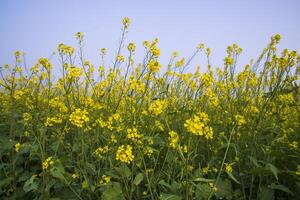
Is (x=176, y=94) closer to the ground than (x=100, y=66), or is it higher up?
closer to the ground

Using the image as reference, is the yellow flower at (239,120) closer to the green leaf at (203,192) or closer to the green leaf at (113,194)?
the green leaf at (203,192)

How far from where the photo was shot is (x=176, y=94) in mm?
3676

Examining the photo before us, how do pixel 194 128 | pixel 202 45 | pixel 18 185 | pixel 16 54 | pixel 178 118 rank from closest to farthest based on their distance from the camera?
pixel 194 128, pixel 18 185, pixel 178 118, pixel 16 54, pixel 202 45

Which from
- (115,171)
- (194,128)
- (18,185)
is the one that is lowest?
(18,185)

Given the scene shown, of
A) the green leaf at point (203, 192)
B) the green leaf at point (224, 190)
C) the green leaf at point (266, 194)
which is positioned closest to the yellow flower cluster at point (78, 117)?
the green leaf at point (203, 192)

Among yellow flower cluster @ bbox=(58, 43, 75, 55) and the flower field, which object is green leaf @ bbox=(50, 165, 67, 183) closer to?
Answer: the flower field

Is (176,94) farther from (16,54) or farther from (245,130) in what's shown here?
(16,54)

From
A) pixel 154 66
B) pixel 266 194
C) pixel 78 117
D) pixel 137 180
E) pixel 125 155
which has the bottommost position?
Result: pixel 266 194

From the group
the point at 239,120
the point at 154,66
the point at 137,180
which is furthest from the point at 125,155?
the point at 239,120

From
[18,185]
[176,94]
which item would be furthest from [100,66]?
[18,185]

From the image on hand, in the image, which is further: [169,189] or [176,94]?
[176,94]

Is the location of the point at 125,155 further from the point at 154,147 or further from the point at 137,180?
the point at 154,147

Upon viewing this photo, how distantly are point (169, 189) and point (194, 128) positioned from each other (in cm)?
67

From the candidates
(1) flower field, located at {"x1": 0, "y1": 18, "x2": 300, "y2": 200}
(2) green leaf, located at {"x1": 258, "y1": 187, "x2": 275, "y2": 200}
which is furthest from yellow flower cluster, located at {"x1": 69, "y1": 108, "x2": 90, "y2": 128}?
(2) green leaf, located at {"x1": 258, "y1": 187, "x2": 275, "y2": 200}
